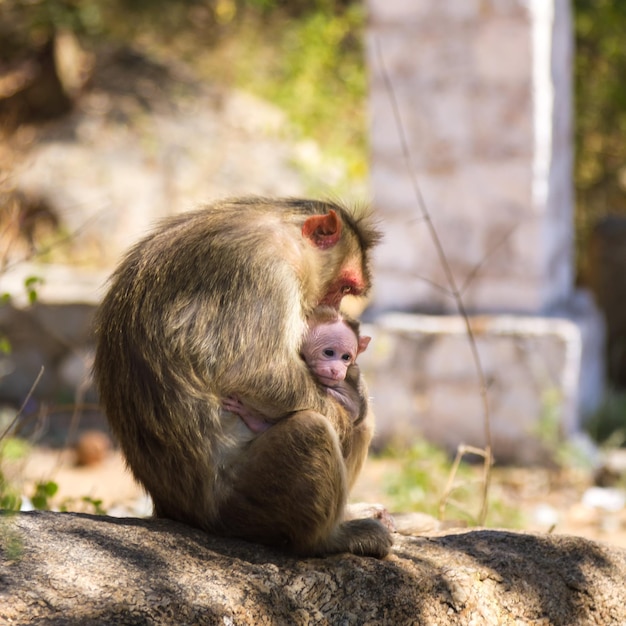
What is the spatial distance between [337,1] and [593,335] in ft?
22.6

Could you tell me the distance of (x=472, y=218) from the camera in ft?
21.6

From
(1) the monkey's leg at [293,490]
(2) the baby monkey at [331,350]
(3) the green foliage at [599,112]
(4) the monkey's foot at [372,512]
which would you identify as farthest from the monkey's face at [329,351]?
(3) the green foliage at [599,112]

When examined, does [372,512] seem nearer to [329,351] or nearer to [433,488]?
[329,351]

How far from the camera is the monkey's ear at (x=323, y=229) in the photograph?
313 centimetres

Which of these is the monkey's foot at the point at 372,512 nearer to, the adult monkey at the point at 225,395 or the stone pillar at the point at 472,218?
the adult monkey at the point at 225,395

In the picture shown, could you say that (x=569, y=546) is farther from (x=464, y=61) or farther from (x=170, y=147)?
(x=170, y=147)

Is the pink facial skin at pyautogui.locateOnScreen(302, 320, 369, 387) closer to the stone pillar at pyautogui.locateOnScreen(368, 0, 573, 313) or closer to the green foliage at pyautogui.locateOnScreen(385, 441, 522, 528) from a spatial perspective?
the green foliage at pyautogui.locateOnScreen(385, 441, 522, 528)

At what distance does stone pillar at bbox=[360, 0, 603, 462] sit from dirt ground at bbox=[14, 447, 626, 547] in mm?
224

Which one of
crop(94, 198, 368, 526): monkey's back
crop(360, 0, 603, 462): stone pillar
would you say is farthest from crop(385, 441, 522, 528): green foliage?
crop(94, 198, 368, 526): monkey's back

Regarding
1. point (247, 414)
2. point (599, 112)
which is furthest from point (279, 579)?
point (599, 112)

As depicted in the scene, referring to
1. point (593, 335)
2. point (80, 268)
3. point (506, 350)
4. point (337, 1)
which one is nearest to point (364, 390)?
point (506, 350)

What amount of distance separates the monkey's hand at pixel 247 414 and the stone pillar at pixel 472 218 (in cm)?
363

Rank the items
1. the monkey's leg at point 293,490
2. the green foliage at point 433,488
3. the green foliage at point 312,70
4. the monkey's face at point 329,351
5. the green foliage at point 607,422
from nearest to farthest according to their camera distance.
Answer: the monkey's leg at point 293,490, the monkey's face at point 329,351, the green foliage at point 433,488, the green foliage at point 607,422, the green foliage at point 312,70

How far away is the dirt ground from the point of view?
5.70m
